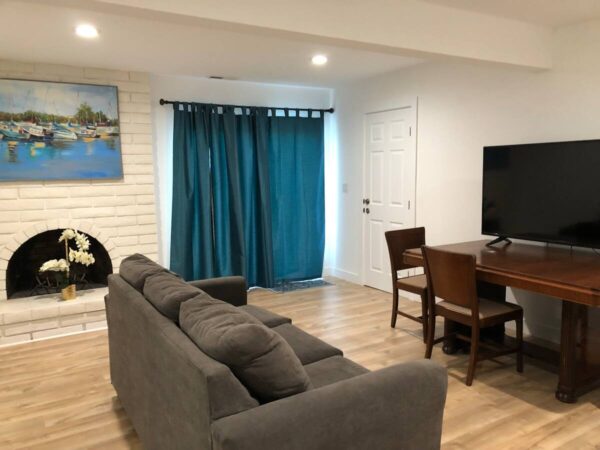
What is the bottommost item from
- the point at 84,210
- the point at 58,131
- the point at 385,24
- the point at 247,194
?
the point at 84,210

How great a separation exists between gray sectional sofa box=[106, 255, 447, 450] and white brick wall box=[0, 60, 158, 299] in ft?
7.93

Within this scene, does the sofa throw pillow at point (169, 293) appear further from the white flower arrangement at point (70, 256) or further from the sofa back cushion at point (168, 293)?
the white flower arrangement at point (70, 256)

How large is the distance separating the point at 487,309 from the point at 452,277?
0.33 metres

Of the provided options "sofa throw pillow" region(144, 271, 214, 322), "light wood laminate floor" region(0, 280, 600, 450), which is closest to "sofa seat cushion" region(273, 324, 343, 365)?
"sofa throw pillow" region(144, 271, 214, 322)

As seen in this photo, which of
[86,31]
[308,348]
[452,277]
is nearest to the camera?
[308,348]

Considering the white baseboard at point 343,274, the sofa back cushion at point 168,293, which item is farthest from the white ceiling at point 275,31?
the white baseboard at point 343,274

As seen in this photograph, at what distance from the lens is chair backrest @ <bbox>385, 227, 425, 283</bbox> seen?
3885mm

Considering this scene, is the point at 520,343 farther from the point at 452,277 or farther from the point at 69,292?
the point at 69,292

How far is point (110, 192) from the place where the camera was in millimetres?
4410

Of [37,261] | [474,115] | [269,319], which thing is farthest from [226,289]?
[474,115]

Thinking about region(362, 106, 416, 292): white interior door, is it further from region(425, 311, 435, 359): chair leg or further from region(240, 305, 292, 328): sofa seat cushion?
region(240, 305, 292, 328): sofa seat cushion

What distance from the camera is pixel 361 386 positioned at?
1.55 meters

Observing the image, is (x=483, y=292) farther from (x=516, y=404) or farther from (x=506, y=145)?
(x=506, y=145)

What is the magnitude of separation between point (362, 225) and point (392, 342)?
200 centimetres
